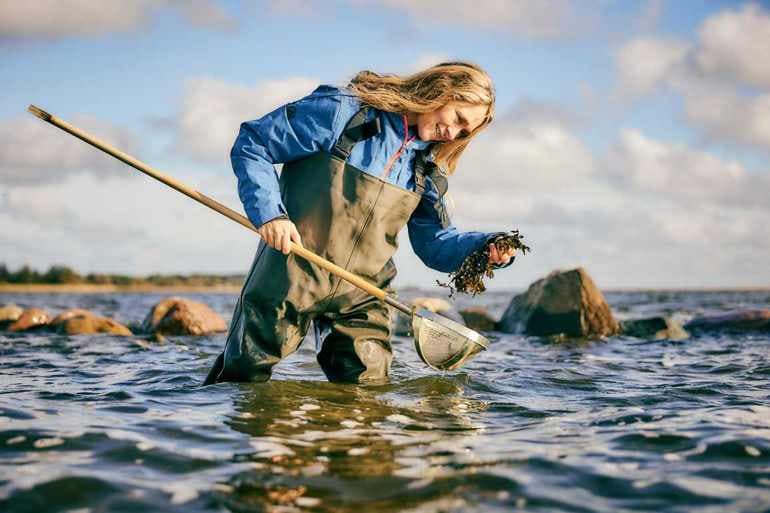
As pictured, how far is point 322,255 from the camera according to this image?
412 centimetres

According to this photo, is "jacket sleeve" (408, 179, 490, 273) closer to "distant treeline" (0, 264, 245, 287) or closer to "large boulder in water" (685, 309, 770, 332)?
"large boulder in water" (685, 309, 770, 332)

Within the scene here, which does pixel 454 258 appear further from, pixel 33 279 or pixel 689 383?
pixel 33 279

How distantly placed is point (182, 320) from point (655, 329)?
6847mm

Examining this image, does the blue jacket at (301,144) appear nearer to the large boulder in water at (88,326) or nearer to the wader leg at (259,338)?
the wader leg at (259,338)

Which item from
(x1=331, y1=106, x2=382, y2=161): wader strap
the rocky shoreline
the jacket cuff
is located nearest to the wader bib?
(x1=331, y1=106, x2=382, y2=161): wader strap

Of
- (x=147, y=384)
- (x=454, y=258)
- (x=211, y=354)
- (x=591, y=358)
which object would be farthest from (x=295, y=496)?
(x=591, y=358)

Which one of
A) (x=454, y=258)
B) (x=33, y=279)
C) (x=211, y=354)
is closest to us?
(x=454, y=258)

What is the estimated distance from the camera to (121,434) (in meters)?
3.49

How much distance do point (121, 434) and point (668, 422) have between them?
2824 mm

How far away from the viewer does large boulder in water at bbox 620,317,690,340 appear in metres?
10.5

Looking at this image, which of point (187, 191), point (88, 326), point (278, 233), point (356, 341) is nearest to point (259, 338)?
point (356, 341)

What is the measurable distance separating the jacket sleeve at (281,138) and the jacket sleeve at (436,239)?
847mm

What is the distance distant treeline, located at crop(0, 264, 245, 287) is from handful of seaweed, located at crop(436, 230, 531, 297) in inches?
1382

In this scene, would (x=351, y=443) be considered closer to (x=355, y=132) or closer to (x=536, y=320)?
(x=355, y=132)
